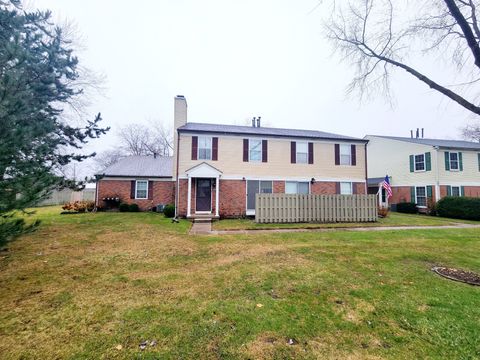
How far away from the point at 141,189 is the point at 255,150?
33.5ft

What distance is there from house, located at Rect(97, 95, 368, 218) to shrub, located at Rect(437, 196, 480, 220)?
6.45m

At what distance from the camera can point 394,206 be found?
21.4 m

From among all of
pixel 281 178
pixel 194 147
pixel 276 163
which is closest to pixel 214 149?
pixel 194 147

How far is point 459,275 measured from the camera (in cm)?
513

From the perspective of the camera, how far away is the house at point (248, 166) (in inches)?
573

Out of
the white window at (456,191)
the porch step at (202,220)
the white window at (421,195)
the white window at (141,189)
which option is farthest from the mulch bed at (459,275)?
the white window at (141,189)

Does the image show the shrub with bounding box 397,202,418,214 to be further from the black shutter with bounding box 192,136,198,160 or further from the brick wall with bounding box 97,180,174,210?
the brick wall with bounding box 97,180,174,210

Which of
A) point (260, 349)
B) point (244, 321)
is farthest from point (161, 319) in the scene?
point (260, 349)

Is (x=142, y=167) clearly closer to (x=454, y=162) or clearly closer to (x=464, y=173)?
(x=454, y=162)

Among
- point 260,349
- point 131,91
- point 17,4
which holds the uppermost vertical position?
point 131,91

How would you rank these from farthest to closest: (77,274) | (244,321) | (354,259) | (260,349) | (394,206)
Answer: (394,206), (354,259), (77,274), (244,321), (260,349)

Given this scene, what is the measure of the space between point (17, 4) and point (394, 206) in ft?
89.9

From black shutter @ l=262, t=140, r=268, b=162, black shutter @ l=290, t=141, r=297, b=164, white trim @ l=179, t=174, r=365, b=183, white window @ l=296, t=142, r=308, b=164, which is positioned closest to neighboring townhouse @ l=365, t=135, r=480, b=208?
white trim @ l=179, t=174, r=365, b=183

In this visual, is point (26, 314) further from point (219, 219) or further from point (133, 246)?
point (219, 219)
